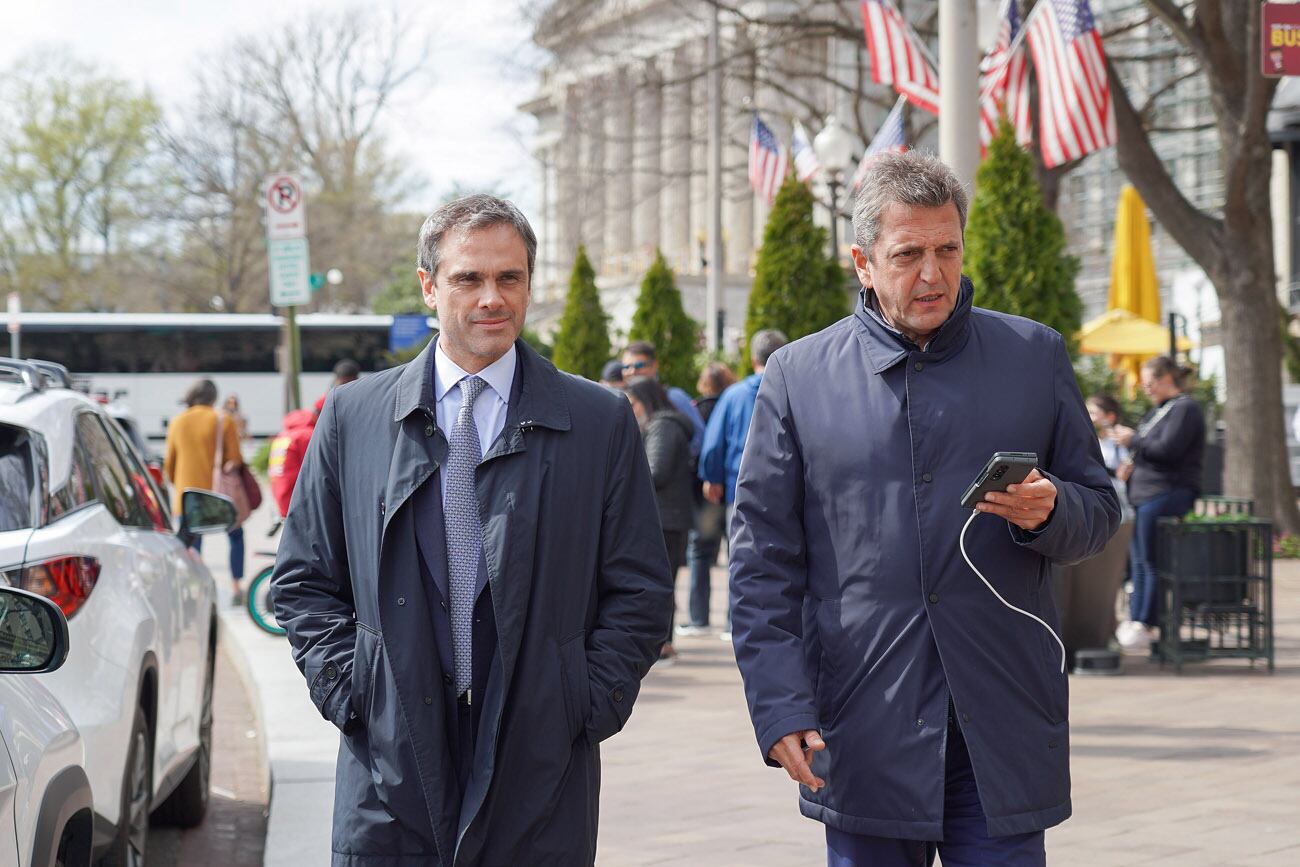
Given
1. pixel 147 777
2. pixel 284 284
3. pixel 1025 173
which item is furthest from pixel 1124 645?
pixel 147 777

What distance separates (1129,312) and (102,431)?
778 inches

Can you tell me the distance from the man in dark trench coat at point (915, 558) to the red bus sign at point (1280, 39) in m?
6.05

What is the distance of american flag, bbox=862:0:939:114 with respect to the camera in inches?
532

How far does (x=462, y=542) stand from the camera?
11.3 feet

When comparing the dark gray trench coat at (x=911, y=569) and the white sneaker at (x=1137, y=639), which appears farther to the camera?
the white sneaker at (x=1137, y=639)

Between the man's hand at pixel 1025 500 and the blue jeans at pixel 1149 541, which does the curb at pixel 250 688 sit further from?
the blue jeans at pixel 1149 541

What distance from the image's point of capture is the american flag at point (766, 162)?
77.3 ft

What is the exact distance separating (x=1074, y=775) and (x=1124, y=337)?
1592 centimetres

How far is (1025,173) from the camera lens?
11836mm

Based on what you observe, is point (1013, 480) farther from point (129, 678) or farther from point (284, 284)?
point (284, 284)

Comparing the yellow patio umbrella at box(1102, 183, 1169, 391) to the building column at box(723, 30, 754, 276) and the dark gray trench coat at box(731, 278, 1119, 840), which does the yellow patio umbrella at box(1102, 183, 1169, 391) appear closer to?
the building column at box(723, 30, 754, 276)

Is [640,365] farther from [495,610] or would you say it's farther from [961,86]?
[495,610]

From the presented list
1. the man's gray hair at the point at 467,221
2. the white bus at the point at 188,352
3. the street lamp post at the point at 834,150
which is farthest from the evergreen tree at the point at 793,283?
the white bus at the point at 188,352

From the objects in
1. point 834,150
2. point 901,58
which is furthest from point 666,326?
point 901,58
